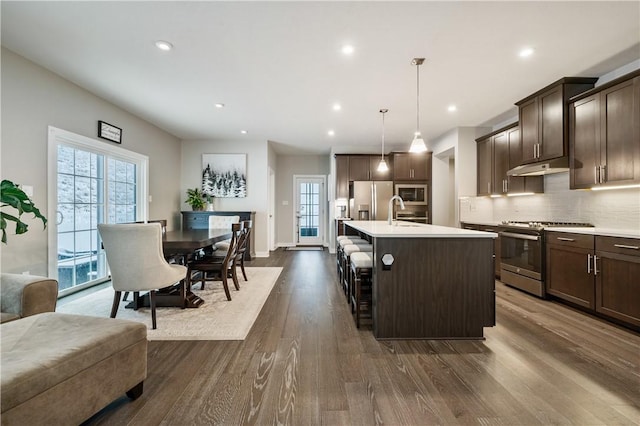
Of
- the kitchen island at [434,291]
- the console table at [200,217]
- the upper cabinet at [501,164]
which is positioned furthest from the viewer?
the console table at [200,217]

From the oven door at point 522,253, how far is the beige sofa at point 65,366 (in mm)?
3872

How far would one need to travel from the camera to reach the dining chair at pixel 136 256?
7.68 feet

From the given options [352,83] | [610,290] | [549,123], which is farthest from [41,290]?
[549,123]

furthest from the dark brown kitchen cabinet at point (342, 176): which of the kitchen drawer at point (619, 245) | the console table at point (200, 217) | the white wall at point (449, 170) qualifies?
the kitchen drawer at point (619, 245)

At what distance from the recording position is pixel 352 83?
3359 mm

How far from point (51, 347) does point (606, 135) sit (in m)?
4.41

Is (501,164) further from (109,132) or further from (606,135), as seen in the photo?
(109,132)

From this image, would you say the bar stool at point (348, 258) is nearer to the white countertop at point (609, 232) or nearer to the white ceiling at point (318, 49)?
the white ceiling at point (318, 49)

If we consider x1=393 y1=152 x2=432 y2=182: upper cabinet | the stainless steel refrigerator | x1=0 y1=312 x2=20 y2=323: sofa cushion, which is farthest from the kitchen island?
x1=393 y1=152 x2=432 y2=182: upper cabinet

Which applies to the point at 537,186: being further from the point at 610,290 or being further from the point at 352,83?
the point at 352,83

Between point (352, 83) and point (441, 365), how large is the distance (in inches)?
116

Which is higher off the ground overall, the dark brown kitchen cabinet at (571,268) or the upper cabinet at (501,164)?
the upper cabinet at (501,164)

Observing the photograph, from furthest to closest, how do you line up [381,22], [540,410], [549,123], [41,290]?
[549,123] < [381,22] < [41,290] < [540,410]

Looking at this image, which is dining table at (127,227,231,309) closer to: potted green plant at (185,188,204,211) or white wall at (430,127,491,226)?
potted green plant at (185,188,204,211)
